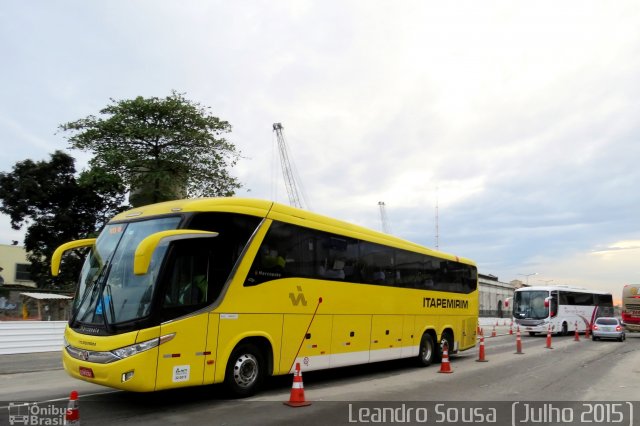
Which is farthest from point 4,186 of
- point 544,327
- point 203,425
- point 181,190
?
point 544,327

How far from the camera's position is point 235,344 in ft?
27.8

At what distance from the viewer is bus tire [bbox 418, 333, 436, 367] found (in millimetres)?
14367

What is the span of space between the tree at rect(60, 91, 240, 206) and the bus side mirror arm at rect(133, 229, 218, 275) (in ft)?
77.1

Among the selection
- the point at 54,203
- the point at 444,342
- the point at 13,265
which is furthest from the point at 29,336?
the point at 13,265

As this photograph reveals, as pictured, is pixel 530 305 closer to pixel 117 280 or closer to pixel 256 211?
pixel 256 211

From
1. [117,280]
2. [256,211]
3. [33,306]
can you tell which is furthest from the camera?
[33,306]

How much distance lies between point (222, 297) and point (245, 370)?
1476mm

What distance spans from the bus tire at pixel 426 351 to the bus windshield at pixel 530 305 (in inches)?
800

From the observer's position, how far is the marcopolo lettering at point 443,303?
1457 cm

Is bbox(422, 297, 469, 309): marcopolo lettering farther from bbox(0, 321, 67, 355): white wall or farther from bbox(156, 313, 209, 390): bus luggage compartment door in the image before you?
bbox(0, 321, 67, 355): white wall

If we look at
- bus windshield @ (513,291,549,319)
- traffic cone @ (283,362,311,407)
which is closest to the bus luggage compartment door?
traffic cone @ (283,362,311,407)

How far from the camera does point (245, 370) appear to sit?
28.6ft

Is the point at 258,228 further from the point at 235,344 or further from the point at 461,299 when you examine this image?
the point at 461,299

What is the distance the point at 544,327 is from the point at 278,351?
1089 inches
